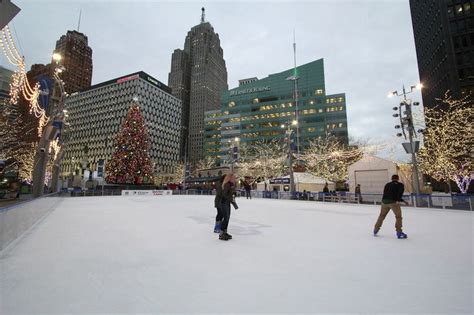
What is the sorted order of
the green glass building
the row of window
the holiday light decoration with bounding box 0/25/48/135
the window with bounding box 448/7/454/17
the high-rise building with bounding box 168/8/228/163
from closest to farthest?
the holiday light decoration with bounding box 0/25/48/135 → the row of window → the window with bounding box 448/7/454/17 → the green glass building → the high-rise building with bounding box 168/8/228/163

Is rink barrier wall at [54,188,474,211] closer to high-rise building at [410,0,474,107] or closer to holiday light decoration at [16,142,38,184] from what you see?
holiday light decoration at [16,142,38,184]

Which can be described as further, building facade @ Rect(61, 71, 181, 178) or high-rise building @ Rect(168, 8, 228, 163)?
high-rise building @ Rect(168, 8, 228, 163)

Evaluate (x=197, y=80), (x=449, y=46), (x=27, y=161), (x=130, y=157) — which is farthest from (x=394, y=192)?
(x=197, y=80)

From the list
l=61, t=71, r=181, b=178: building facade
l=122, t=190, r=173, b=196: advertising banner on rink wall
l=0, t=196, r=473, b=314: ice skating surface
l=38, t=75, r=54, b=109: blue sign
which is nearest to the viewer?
l=0, t=196, r=473, b=314: ice skating surface

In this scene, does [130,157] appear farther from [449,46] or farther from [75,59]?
[75,59]

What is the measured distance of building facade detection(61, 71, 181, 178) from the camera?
92.2m

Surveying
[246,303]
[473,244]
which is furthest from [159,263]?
[473,244]

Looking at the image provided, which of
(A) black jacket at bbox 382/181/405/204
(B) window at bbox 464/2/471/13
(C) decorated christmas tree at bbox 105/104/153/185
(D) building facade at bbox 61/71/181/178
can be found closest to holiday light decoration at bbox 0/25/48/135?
(A) black jacket at bbox 382/181/405/204

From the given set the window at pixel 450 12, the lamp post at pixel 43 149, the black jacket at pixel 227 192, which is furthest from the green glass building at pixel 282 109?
the black jacket at pixel 227 192

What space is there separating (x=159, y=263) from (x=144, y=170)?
36.4 metres

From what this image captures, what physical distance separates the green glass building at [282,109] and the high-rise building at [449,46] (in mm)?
24678

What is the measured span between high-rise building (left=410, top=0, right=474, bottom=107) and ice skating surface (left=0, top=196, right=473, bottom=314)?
53951 mm

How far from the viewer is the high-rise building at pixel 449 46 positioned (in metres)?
42.8

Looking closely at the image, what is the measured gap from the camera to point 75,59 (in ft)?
618
